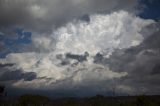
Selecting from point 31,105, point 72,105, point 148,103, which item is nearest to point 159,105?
point 148,103

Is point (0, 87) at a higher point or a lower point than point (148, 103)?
higher

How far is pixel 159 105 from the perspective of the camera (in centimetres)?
12794

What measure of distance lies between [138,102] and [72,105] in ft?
191

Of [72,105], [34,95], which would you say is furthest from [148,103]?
[34,95]

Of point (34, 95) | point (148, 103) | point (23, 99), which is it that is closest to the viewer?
point (148, 103)

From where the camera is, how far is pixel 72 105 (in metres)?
178

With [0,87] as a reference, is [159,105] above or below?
below

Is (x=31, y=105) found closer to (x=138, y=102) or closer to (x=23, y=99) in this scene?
(x=23, y=99)

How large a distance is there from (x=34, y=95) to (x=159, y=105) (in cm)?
7934

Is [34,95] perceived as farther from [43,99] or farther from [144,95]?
[144,95]

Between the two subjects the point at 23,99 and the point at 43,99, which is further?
the point at 43,99

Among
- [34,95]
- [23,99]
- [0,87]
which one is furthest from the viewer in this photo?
[34,95]

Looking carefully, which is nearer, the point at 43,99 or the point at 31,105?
the point at 31,105

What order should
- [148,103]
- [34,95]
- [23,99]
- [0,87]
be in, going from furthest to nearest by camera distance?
[34,95] → [23,99] → [0,87] → [148,103]
